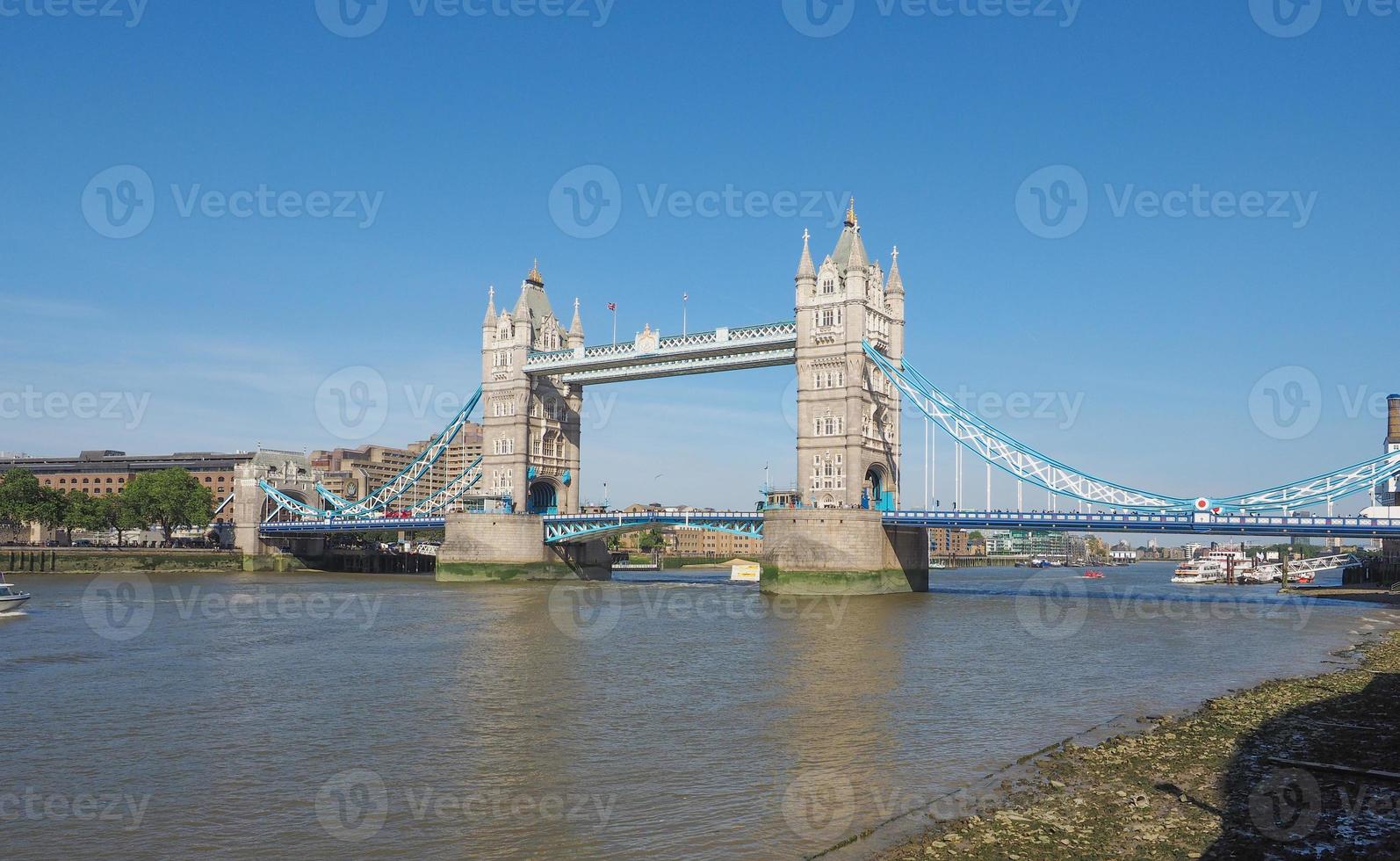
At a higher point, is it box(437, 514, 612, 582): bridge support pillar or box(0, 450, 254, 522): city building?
box(0, 450, 254, 522): city building

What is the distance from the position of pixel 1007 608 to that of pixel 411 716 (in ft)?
135

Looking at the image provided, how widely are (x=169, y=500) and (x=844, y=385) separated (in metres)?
75.6

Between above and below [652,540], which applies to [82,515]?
above

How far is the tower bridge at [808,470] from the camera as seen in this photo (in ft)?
205

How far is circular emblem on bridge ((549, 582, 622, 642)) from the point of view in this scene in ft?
146

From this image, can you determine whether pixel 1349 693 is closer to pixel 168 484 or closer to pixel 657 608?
pixel 657 608

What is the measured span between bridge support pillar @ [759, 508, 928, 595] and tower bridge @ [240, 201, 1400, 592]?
0.34 feet

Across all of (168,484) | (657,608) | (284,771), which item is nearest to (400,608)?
(657,608)

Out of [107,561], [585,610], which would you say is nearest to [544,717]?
[585,610]

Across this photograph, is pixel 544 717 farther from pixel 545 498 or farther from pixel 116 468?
pixel 116 468

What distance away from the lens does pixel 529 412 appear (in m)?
87.5

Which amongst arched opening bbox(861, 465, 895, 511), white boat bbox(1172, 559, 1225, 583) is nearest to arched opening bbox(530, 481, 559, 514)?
arched opening bbox(861, 465, 895, 511)

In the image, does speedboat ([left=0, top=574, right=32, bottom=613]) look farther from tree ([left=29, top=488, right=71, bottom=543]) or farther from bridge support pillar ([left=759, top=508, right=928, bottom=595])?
tree ([left=29, top=488, right=71, bottom=543])

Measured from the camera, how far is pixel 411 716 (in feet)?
80.8
